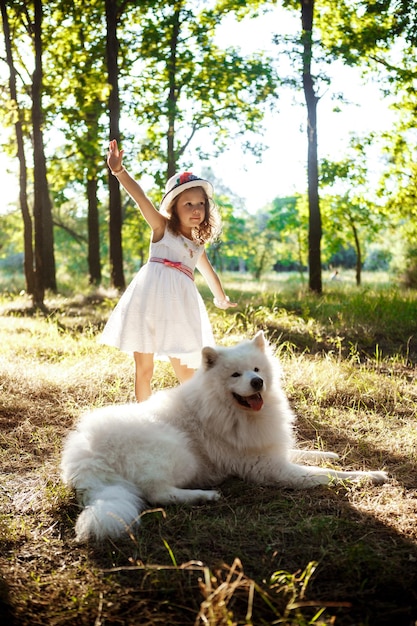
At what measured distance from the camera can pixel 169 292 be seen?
15.4ft

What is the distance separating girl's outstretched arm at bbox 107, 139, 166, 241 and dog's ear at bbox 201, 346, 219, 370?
1.58 metres

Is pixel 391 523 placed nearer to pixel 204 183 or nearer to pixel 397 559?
pixel 397 559

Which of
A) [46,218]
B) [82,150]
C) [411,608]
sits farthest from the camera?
[46,218]

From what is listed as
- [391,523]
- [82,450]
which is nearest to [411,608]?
[391,523]

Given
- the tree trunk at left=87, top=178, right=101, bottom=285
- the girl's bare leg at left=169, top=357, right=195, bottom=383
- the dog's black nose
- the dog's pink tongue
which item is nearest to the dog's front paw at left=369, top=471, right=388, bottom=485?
the dog's pink tongue

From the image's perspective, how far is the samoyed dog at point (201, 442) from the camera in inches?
127

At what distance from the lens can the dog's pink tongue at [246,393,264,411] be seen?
362 cm

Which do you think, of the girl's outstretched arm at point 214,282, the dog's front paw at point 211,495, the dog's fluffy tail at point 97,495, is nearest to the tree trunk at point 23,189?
the girl's outstretched arm at point 214,282

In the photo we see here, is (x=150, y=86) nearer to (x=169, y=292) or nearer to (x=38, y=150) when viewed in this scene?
(x=38, y=150)

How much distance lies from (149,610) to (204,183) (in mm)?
3475

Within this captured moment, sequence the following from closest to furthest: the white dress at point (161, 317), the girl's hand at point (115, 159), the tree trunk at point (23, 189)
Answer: the girl's hand at point (115, 159)
the white dress at point (161, 317)
the tree trunk at point (23, 189)

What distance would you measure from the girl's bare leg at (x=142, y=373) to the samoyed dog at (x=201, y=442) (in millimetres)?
895

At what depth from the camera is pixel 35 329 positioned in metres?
8.51

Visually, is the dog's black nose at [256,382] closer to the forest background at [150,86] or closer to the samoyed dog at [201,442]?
the samoyed dog at [201,442]
